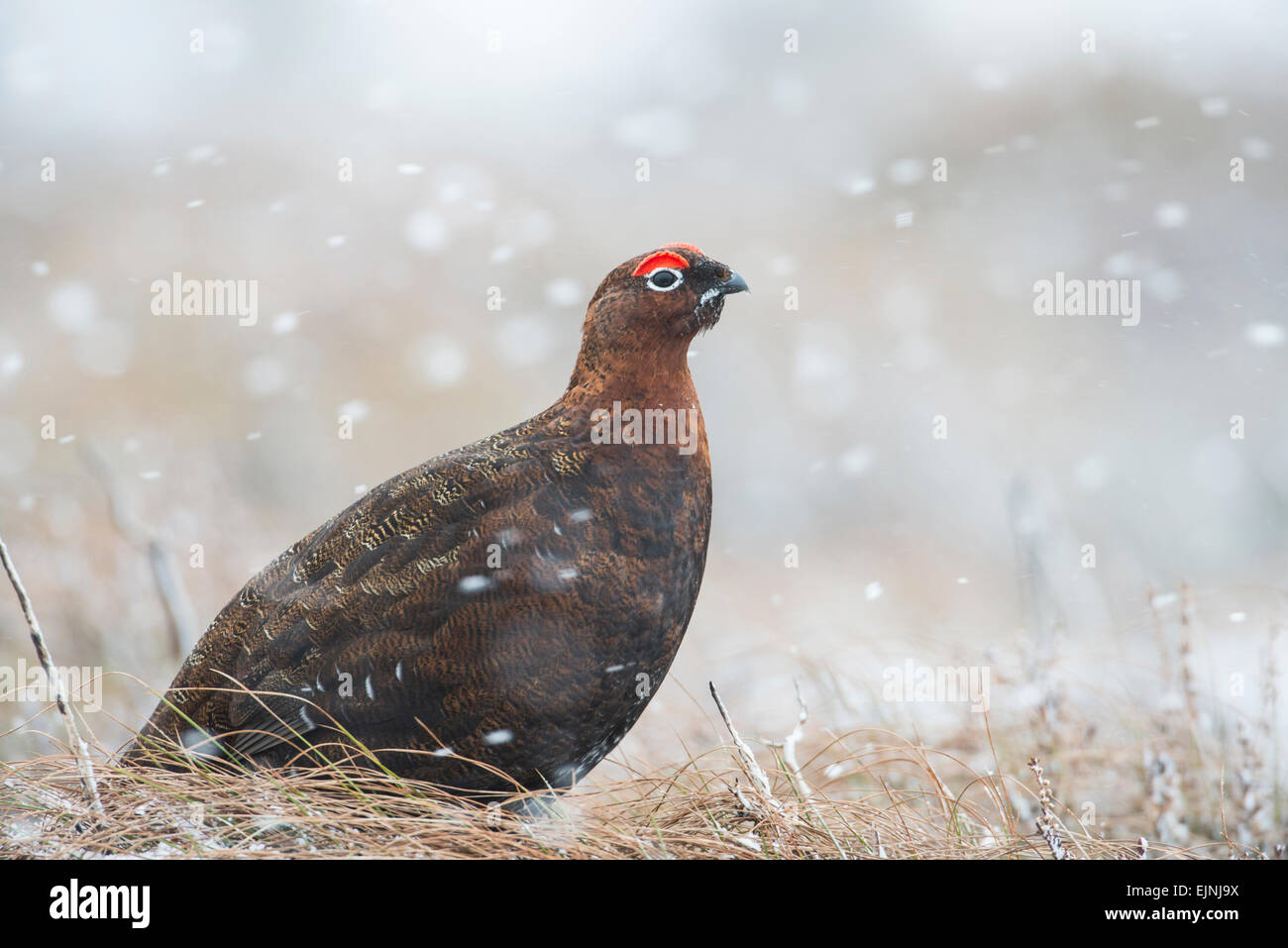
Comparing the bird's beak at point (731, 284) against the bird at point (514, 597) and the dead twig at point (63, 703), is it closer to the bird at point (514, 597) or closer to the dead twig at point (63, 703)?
the bird at point (514, 597)

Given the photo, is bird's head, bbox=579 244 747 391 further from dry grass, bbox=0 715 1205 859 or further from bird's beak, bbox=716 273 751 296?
dry grass, bbox=0 715 1205 859

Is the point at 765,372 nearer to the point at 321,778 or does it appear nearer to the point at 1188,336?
the point at 1188,336

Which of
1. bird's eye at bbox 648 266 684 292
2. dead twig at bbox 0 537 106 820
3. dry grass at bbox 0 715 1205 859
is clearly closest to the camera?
dry grass at bbox 0 715 1205 859

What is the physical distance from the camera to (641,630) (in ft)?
6.76

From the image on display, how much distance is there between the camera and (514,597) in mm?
2043

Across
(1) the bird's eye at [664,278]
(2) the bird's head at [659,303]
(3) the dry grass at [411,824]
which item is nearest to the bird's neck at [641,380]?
(2) the bird's head at [659,303]

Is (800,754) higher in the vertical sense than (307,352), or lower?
lower

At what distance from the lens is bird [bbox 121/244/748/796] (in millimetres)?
2033

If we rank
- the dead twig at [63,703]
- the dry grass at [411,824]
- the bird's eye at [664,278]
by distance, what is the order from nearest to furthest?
the dry grass at [411,824] → the dead twig at [63,703] → the bird's eye at [664,278]

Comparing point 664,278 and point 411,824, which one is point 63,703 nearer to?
point 411,824

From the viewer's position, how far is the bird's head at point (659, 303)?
7.15ft

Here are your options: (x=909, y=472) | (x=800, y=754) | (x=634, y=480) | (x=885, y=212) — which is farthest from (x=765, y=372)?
(x=634, y=480)

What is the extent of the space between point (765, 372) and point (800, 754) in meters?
4.38

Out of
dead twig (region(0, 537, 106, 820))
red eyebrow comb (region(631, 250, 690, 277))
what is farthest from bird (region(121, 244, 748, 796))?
dead twig (region(0, 537, 106, 820))
